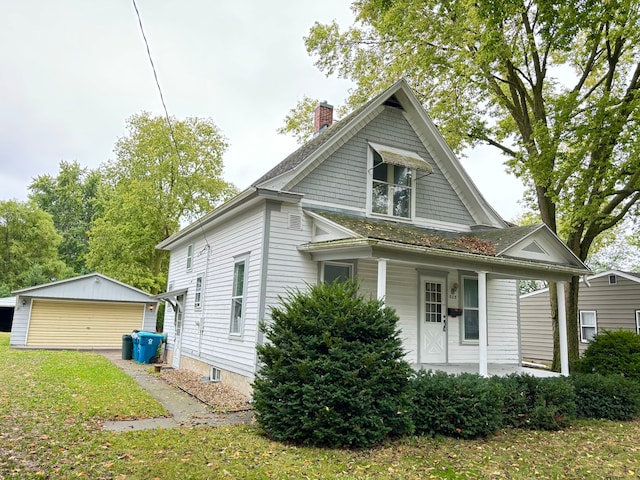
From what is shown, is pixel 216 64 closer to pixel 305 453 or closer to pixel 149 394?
pixel 149 394

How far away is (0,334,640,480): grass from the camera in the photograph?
496cm

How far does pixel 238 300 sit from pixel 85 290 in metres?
14.6

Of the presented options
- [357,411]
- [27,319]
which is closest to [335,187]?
[357,411]

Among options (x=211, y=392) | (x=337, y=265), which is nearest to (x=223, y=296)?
(x=211, y=392)

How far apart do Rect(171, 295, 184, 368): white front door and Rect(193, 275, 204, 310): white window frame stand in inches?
48.8

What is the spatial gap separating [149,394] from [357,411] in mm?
5435

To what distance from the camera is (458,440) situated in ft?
22.2

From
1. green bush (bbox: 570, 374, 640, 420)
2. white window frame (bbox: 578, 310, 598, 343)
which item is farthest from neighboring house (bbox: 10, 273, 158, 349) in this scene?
white window frame (bbox: 578, 310, 598, 343)

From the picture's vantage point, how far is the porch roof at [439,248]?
27.1 feet

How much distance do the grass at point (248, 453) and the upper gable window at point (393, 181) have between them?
18.5ft

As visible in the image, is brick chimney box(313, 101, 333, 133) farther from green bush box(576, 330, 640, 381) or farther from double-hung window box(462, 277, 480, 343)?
green bush box(576, 330, 640, 381)

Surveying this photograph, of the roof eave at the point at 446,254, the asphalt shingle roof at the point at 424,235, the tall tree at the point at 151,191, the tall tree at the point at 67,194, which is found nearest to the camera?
the roof eave at the point at 446,254

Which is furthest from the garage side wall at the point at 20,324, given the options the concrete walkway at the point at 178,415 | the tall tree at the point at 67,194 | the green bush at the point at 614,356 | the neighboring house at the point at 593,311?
the tall tree at the point at 67,194

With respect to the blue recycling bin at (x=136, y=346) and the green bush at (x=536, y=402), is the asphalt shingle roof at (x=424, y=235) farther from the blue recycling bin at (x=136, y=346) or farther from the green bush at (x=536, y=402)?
the blue recycling bin at (x=136, y=346)
